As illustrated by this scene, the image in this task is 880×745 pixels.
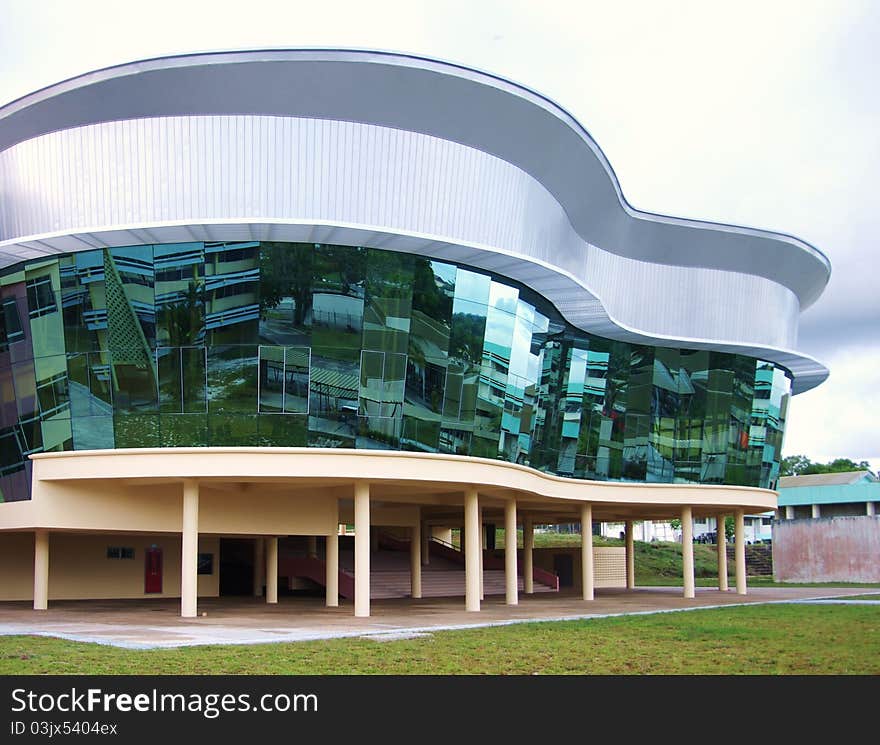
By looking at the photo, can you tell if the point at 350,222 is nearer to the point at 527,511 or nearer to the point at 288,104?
the point at 288,104

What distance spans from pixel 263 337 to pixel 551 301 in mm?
10275

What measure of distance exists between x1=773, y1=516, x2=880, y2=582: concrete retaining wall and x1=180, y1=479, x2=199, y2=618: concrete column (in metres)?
43.2

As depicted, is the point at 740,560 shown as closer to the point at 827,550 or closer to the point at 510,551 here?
the point at 510,551

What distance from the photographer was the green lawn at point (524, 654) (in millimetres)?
15727

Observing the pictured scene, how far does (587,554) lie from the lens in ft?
125

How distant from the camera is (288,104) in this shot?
2628 centimetres

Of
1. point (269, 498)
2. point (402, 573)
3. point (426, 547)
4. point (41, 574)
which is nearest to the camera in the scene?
point (41, 574)

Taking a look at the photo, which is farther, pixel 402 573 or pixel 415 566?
pixel 402 573

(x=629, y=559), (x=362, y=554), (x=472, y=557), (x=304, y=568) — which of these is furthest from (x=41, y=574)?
(x=629, y=559)

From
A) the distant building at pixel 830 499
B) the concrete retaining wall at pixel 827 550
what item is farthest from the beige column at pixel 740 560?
the distant building at pixel 830 499

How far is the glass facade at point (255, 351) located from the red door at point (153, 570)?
9408 mm

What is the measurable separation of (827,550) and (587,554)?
27294mm
